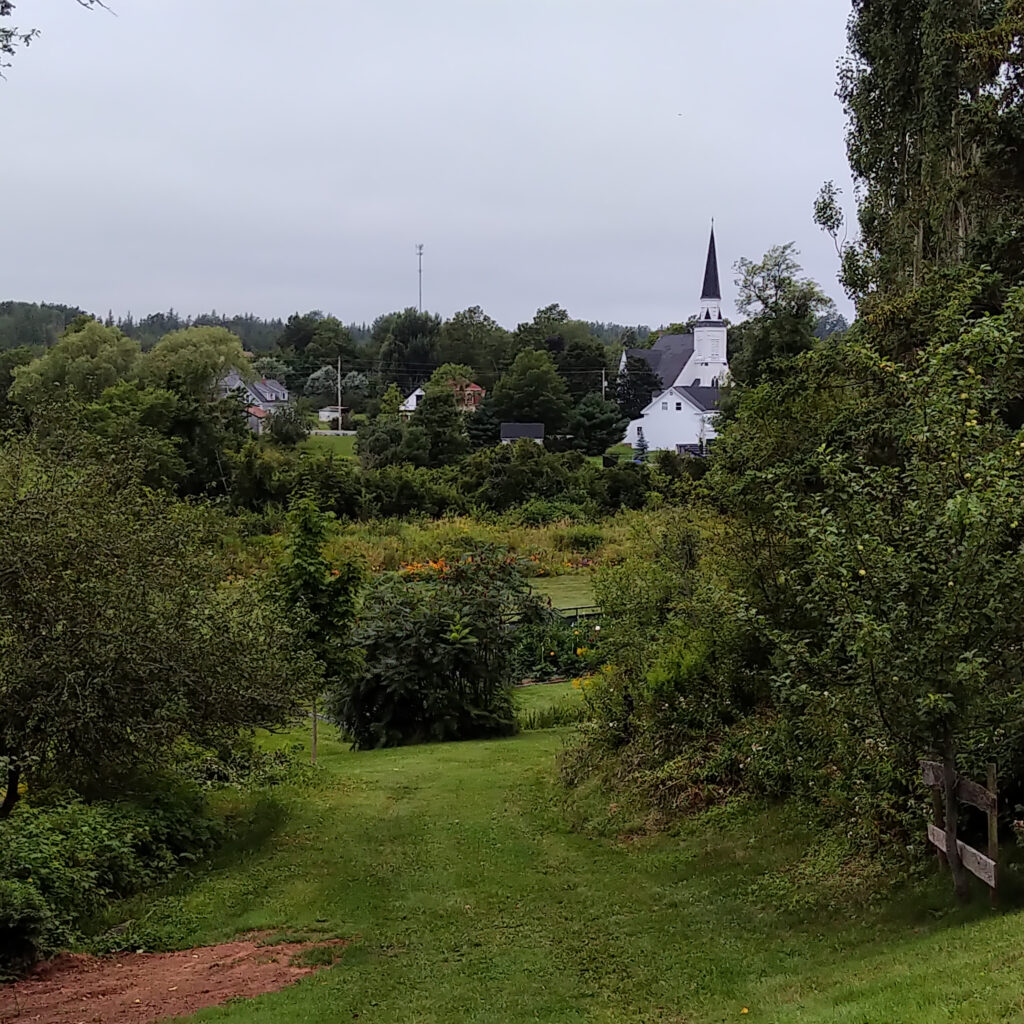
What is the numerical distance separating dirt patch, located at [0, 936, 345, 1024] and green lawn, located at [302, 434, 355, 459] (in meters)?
43.6

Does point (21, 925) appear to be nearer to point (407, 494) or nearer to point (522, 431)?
point (407, 494)

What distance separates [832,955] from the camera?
6668mm

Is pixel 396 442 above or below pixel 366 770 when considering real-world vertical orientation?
above

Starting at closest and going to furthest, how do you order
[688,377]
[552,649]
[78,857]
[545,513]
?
[78,857]
[552,649]
[545,513]
[688,377]

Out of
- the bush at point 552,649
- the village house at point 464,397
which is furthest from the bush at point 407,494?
the bush at point 552,649

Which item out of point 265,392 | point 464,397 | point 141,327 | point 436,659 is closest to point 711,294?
point 464,397

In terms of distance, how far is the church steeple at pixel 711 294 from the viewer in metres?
77.1

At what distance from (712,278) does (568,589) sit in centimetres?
5254

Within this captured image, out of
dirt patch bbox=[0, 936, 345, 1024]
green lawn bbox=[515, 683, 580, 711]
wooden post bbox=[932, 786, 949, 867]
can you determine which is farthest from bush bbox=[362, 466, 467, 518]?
wooden post bbox=[932, 786, 949, 867]

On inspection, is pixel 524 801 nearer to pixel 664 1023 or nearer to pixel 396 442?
pixel 664 1023

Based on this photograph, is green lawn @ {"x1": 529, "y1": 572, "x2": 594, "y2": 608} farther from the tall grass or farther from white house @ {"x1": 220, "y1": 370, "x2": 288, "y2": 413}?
white house @ {"x1": 220, "y1": 370, "x2": 288, "y2": 413}

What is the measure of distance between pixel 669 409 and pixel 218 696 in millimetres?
60319

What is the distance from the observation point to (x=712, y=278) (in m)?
78.8

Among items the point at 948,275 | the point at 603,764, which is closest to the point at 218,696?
the point at 603,764
